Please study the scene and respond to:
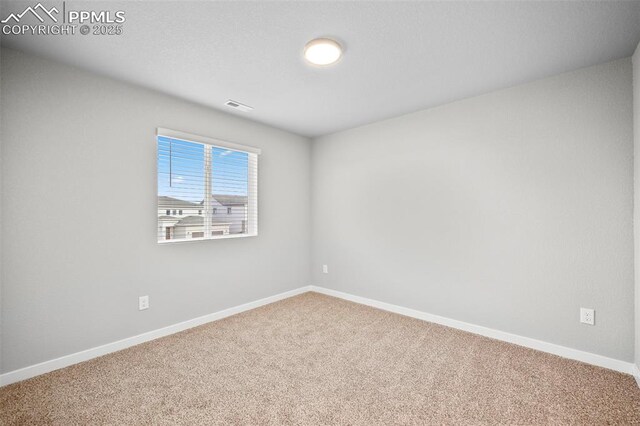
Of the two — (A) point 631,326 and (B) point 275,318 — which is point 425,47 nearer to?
(A) point 631,326

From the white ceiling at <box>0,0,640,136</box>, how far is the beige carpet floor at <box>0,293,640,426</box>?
2367 millimetres

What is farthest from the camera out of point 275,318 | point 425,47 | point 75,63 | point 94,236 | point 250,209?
point 250,209

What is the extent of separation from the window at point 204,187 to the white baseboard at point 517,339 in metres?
1.98

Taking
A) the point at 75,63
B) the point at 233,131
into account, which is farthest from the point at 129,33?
the point at 233,131

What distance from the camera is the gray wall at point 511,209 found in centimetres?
216

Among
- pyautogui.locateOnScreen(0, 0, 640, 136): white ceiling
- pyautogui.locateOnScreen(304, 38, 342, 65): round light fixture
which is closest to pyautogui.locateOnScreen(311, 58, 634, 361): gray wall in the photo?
pyautogui.locateOnScreen(0, 0, 640, 136): white ceiling

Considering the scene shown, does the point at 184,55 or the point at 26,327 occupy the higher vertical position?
the point at 184,55

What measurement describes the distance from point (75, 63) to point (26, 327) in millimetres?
2020

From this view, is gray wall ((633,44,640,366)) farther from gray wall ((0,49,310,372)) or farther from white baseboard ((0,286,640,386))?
gray wall ((0,49,310,372))

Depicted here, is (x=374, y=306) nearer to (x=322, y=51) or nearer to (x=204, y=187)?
(x=204, y=187)

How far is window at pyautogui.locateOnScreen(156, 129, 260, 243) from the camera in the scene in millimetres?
2803

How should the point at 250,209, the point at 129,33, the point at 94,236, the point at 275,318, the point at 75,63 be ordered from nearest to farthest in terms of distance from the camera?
the point at 129,33
the point at 75,63
the point at 94,236
the point at 275,318
the point at 250,209

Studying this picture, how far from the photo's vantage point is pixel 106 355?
2.35 metres

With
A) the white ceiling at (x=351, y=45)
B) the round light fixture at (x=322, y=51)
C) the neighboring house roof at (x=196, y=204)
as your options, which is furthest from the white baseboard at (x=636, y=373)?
the neighboring house roof at (x=196, y=204)
